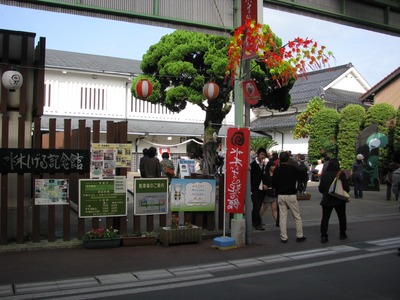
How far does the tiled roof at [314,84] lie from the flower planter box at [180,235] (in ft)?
83.9

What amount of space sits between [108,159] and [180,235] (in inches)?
85.2

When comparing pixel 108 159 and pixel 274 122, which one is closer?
pixel 108 159

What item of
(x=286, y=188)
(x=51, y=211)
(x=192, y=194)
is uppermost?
(x=286, y=188)

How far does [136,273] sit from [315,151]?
20396 millimetres

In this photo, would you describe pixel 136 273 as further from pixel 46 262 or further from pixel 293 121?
pixel 293 121

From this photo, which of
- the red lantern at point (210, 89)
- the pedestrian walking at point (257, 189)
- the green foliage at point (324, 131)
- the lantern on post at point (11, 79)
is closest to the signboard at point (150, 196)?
the pedestrian walking at point (257, 189)

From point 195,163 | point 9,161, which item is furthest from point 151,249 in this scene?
point 195,163

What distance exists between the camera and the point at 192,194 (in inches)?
367

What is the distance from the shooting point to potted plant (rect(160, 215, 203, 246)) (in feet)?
28.1

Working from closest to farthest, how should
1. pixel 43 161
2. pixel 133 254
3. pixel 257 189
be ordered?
pixel 133 254
pixel 43 161
pixel 257 189

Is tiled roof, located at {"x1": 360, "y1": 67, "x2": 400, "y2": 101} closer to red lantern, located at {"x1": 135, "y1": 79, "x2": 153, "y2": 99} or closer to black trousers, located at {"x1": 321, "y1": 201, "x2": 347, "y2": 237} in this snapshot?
red lantern, located at {"x1": 135, "y1": 79, "x2": 153, "y2": 99}

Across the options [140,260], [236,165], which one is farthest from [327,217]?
[140,260]

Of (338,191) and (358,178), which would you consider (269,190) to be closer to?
(338,191)

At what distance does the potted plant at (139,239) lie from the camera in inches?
334
